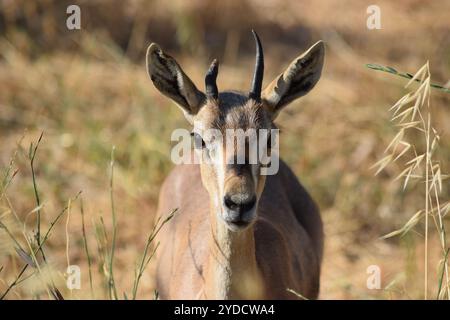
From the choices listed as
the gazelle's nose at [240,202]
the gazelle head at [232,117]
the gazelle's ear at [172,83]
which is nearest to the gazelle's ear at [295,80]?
the gazelle head at [232,117]

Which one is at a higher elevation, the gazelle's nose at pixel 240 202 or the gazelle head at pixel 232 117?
the gazelle head at pixel 232 117

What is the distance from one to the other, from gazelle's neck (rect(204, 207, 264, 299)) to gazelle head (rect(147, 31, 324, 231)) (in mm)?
216

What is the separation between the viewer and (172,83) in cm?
590

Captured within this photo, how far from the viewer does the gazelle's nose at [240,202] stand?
16.8ft

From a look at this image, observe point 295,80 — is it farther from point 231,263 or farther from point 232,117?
point 231,263

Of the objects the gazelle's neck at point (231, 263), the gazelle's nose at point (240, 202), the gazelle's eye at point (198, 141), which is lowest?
the gazelle's neck at point (231, 263)

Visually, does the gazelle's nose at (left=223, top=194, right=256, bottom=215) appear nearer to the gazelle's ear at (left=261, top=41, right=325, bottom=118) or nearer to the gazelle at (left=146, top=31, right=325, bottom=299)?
the gazelle at (left=146, top=31, right=325, bottom=299)

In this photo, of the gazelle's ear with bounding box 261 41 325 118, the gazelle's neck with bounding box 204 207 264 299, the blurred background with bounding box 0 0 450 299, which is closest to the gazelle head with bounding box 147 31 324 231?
the gazelle's ear with bounding box 261 41 325 118

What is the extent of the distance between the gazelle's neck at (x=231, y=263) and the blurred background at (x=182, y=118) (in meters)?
2.38

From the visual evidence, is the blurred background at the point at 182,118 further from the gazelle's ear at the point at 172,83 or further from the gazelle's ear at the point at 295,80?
the gazelle's ear at the point at 172,83

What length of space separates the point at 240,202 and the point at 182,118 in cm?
533
